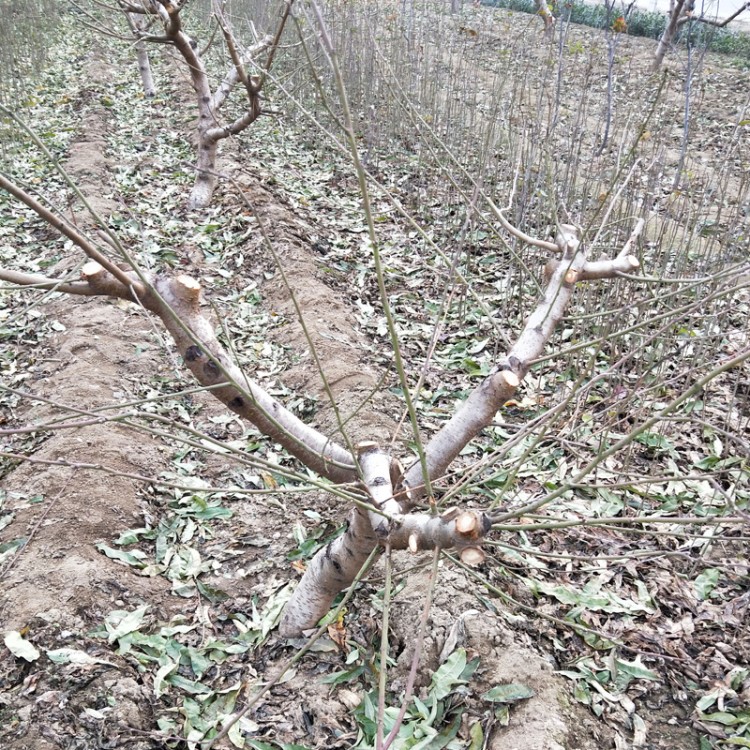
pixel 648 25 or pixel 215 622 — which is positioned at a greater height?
pixel 648 25

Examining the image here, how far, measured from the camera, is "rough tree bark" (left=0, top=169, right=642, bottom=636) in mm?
1349

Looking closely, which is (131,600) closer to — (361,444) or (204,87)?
(361,444)

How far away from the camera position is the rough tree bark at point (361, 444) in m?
1.35

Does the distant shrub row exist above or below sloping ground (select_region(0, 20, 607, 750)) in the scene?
above

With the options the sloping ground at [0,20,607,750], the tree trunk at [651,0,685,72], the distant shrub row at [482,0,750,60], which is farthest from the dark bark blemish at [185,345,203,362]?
the distant shrub row at [482,0,750,60]

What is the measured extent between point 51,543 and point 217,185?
3866 millimetres

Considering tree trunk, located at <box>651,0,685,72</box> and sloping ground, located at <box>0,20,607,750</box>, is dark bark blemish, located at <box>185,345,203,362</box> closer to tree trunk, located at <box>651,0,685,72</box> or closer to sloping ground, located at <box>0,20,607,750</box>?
sloping ground, located at <box>0,20,607,750</box>

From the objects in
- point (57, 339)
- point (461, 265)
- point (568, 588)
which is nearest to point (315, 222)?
point (461, 265)

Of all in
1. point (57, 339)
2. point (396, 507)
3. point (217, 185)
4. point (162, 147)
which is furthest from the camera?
point (162, 147)

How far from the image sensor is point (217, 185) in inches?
213

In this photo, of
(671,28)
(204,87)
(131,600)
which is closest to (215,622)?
(131,600)

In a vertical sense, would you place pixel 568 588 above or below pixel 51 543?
above

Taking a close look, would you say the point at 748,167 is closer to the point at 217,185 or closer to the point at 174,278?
the point at 217,185

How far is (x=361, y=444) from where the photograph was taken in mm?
1672
